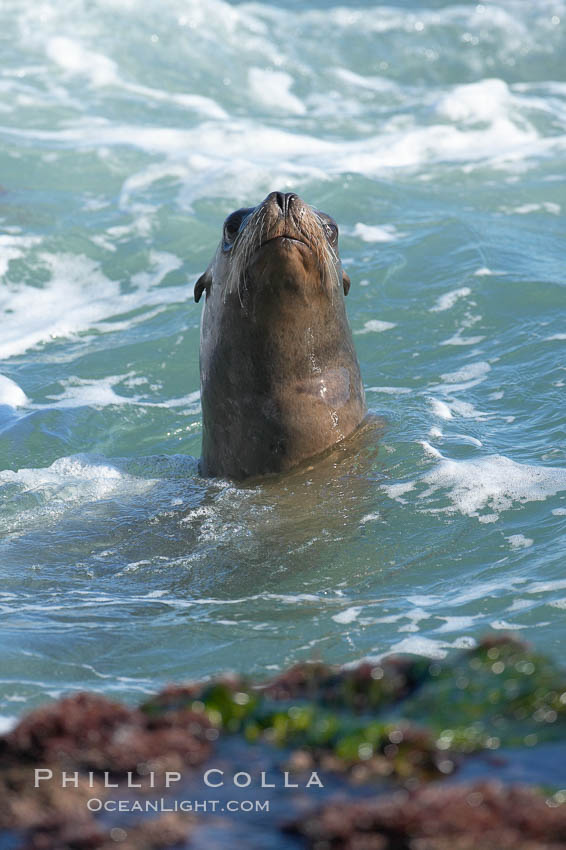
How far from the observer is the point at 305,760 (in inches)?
108

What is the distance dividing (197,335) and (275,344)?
4.17 meters

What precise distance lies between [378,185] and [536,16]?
37.5ft

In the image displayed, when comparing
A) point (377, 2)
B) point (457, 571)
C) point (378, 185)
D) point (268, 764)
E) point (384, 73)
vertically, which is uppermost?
point (377, 2)

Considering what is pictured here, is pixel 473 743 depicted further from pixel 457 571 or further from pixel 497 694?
pixel 457 571

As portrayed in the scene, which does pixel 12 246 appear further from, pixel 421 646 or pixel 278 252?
pixel 421 646

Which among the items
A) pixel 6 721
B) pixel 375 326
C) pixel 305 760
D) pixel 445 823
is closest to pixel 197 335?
pixel 375 326

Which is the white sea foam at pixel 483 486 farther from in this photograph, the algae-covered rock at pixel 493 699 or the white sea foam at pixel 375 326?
the white sea foam at pixel 375 326

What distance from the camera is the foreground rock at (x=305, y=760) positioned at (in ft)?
7.75

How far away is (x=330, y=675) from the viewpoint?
3193 millimetres

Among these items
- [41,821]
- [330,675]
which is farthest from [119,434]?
[41,821]

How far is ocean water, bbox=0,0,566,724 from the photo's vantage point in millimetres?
5129

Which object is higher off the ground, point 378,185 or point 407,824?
point 378,185

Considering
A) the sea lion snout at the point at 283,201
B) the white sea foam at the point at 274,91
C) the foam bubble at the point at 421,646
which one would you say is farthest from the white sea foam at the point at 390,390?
the white sea foam at the point at 274,91

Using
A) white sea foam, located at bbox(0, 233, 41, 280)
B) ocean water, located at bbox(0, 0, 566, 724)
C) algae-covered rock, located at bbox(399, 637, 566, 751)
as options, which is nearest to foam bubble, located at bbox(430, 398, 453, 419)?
ocean water, located at bbox(0, 0, 566, 724)
